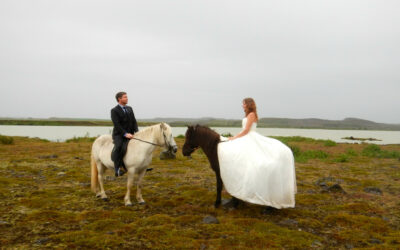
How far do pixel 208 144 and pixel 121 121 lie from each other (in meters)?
2.62

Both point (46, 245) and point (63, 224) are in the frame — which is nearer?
point (46, 245)

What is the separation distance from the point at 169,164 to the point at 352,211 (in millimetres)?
9531

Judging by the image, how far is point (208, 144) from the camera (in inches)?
274

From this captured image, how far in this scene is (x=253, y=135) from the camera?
6391 millimetres

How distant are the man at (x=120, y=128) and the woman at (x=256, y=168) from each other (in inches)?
111

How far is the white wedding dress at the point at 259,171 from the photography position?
592cm

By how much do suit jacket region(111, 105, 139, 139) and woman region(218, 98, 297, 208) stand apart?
2.90 m

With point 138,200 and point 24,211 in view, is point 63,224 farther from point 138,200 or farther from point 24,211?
point 138,200

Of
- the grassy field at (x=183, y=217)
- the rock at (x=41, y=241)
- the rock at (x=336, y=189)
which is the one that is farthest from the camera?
the rock at (x=336, y=189)

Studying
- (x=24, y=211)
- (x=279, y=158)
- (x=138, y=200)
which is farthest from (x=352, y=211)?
(x=24, y=211)

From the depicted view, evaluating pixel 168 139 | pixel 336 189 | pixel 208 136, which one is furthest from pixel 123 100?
pixel 336 189

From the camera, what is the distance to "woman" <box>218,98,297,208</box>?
593cm

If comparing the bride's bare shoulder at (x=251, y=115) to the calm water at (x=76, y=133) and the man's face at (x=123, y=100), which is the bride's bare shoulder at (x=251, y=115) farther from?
the calm water at (x=76, y=133)

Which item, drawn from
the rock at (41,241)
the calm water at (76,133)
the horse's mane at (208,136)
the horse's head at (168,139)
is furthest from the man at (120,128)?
the calm water at (76,133)
